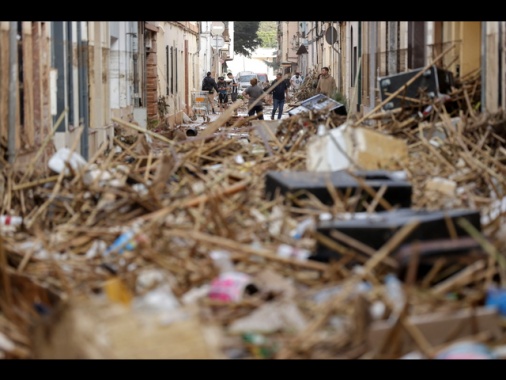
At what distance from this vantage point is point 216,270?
660 cm

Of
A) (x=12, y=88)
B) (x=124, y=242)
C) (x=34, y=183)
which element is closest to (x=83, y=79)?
(x=12, y=88)

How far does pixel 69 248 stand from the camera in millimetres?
7977

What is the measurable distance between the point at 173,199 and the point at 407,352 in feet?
11.0

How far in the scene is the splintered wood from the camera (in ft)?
18.5

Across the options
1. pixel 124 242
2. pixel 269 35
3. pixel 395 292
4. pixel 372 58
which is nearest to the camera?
pixel 395 292

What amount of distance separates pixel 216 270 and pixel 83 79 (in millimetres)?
10708

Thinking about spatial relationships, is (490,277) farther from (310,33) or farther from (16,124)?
(310,33)

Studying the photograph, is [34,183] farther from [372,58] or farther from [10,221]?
[372,58]

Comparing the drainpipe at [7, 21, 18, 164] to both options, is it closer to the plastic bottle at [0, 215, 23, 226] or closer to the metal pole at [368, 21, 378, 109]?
the plastic bottle at [0, 215, 23, 226]

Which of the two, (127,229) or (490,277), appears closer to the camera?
(490,277)

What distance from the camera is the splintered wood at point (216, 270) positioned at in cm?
565

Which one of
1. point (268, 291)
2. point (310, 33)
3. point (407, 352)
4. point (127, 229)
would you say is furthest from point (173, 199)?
point (310, 33)

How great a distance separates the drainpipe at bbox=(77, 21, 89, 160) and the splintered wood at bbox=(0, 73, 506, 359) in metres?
5.80

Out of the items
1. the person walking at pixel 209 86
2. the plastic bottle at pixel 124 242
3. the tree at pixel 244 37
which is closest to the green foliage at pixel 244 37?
A: the tree at pixel 244 37
